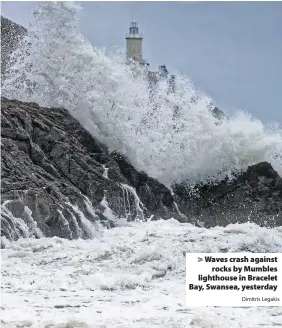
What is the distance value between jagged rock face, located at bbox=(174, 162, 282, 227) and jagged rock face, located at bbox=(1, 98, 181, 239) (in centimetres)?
66

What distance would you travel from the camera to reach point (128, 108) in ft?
43.4

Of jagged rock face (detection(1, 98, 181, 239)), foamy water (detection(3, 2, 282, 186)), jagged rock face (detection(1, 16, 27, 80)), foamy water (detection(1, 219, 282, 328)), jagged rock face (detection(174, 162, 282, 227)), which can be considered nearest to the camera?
foamy water (detection(1, 219, 282, 328))

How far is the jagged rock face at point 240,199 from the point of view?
37.3ft

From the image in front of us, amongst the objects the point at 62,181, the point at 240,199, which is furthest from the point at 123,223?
the point at 240,199

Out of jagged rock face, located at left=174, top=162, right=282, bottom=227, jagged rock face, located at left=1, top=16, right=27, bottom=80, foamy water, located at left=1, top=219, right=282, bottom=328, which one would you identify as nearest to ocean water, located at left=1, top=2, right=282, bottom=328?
foamy water, located at left=1, top=219, right=282, bottom=328

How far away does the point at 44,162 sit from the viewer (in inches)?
386

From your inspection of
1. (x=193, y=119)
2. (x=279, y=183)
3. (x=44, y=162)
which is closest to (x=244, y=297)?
(x=44, y=162)

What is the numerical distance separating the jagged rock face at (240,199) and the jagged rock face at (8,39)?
537 cm

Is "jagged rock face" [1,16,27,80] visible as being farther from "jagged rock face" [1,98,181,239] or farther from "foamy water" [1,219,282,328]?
"foamy water" [1,219,282,328]

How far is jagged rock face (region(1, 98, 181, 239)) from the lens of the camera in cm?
819

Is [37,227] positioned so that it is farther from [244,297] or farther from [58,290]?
[244,297]

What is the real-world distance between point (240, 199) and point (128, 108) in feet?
10.4

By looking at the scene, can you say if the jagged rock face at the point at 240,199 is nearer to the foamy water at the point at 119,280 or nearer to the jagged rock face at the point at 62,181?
the jagged rock face at the point at 62,181

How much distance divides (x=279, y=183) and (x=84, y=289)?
777 cm
